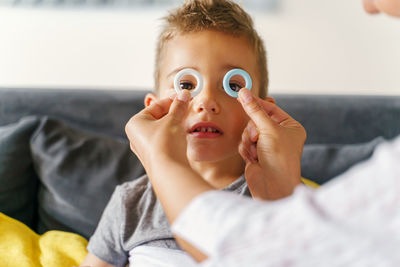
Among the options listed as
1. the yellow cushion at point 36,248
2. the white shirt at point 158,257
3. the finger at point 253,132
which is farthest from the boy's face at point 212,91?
the yellow cushion at point 36,248

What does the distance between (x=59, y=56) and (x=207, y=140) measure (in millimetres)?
1223

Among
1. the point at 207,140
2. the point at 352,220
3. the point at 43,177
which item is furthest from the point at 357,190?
the point at 43,177

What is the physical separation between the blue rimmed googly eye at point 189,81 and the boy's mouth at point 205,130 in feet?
0.24

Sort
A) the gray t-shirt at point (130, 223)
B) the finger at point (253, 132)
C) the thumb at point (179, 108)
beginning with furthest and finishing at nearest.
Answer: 1. the gray t-shirt at point (130, 223)
2. the finger at point (253, 132)
3. the thumb at point (179, 108)

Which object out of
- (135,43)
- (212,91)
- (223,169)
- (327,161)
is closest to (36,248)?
(223,169)

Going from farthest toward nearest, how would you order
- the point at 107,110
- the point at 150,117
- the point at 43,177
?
the point at 107,110 < the point at 43,177 < the point at 150,117

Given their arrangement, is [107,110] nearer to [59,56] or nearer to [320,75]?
[59,56]

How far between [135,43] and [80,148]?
28.0 inches

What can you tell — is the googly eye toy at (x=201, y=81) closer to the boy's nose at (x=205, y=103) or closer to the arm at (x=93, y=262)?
the boy's nose at (x=205, y=103)

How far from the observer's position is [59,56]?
6.44 ft

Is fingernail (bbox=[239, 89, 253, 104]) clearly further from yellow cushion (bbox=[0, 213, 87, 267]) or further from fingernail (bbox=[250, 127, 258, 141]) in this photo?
yellow cushion (bbox=[0, 213, 87, 267])

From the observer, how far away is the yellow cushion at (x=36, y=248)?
1118mm

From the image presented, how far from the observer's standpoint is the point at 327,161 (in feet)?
4.73

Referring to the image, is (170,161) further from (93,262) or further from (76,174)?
(76,174)
